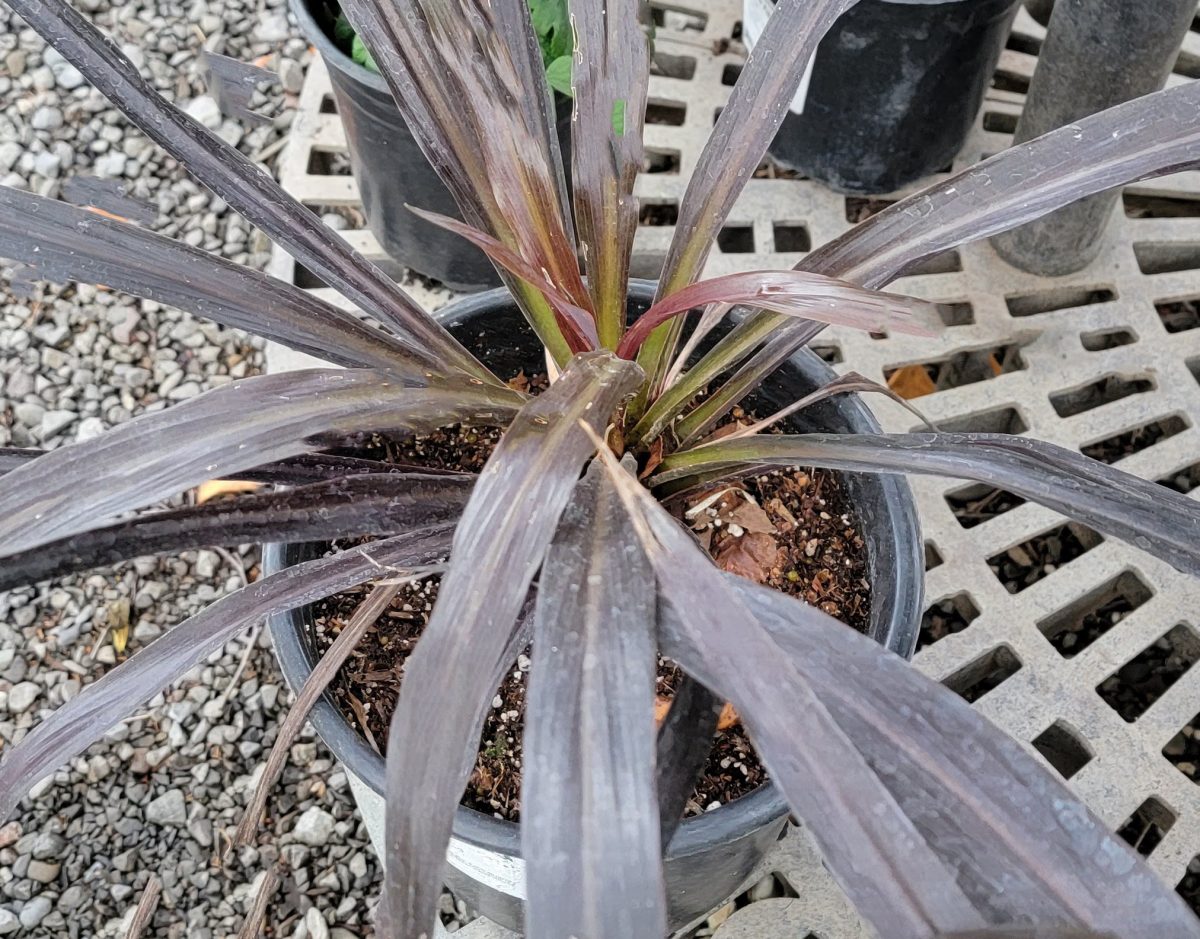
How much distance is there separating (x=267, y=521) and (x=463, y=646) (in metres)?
0.20

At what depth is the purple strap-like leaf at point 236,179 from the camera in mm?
709

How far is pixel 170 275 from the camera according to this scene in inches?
26.8

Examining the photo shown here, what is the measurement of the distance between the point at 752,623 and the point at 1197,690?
31.0 inches

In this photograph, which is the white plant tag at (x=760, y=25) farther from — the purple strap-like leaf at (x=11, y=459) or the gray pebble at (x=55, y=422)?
the gray pebble at (x=55, y=422)

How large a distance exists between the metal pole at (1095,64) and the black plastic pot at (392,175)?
487mm

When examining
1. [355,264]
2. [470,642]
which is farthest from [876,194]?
[470,642]

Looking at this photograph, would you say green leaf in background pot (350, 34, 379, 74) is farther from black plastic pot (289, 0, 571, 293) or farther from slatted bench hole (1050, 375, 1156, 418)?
slatted bench hole (1050, 375, 1156, 418)

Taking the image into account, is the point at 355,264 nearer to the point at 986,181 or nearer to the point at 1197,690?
the point at 986,181

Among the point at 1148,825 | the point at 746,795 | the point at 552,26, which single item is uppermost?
the point at 552,26

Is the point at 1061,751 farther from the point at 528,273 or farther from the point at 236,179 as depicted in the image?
the point at 236,179

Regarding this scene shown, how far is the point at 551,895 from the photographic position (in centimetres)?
45

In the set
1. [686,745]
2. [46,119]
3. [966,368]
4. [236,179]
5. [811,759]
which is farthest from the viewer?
[46,119]

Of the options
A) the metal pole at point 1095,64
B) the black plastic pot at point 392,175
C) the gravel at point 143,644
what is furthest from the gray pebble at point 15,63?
the metal pole at point 1095,64

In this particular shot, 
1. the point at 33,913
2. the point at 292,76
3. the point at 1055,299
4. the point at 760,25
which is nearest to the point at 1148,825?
the point at 1055,299
